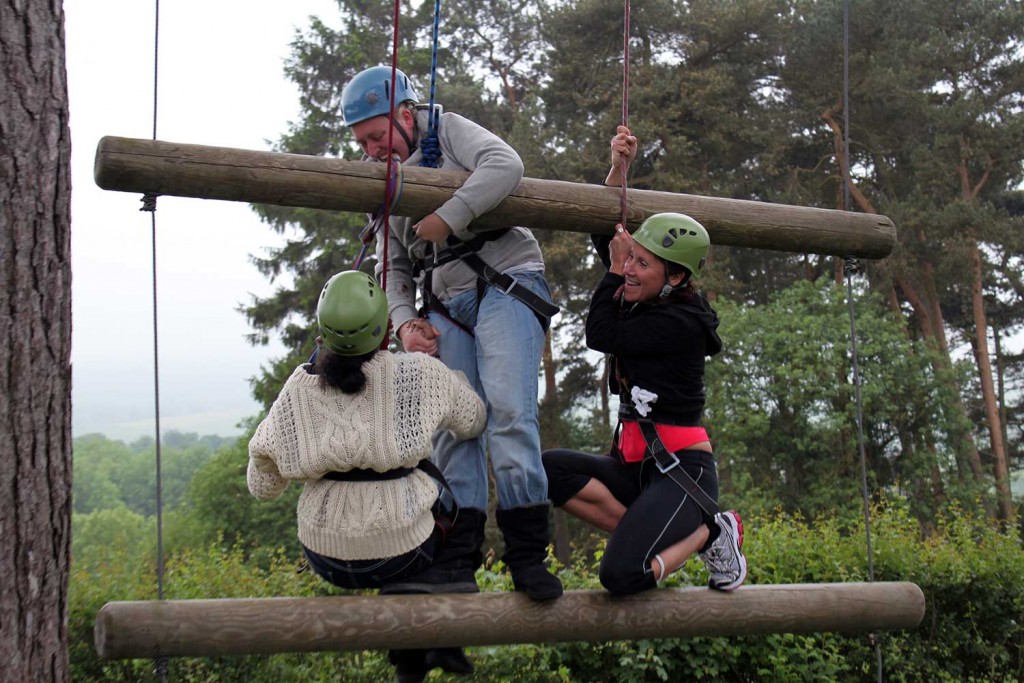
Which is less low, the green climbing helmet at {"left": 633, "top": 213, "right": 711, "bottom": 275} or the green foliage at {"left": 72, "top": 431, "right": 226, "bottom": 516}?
the green climbing helmet at {"left": 633, "top": 213, "right": 711, "bottom": 275}

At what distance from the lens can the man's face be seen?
151 inches

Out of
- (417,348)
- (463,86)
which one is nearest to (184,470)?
(463,86)

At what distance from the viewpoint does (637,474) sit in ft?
12.9

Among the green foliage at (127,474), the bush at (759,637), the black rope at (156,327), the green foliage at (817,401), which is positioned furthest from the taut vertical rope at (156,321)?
the green foliage at (127,474)

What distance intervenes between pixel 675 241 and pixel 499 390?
855mm

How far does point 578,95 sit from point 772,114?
4.30m

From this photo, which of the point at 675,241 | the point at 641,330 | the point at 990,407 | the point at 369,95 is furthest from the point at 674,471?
the point at 990,407

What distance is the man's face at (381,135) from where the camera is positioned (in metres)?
3.84

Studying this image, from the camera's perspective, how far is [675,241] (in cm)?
373

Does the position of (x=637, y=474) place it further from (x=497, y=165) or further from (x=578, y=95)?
(x=578, y=95)

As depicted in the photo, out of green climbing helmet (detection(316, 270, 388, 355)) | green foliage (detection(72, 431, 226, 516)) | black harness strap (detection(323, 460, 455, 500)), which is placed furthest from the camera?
green foliage (detection(72, 431, 226, 516))

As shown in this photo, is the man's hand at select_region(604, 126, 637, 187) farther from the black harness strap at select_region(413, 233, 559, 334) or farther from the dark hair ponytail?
the dark hair ponytail

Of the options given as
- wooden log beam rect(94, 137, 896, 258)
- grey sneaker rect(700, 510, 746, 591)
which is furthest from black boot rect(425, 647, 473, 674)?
wooden log beam rect(94, 137, 896, 258)

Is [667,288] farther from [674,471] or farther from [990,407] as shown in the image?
[990,407]
